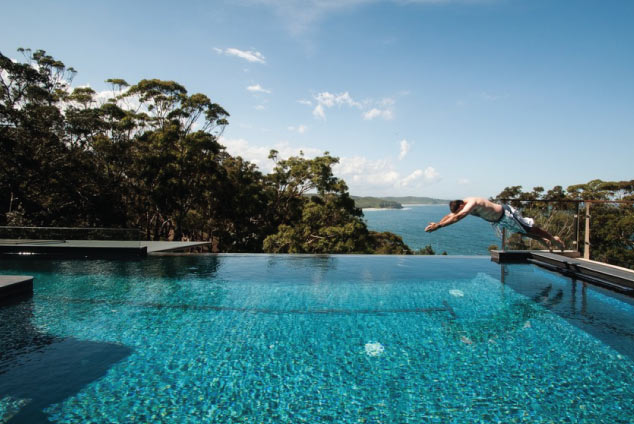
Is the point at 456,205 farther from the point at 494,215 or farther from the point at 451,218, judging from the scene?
the point at 494,215

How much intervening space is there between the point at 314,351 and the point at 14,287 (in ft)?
14.7

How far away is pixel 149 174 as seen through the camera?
55.3 ft

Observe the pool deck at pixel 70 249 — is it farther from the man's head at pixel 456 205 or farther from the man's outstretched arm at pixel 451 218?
the man's head at pixel 456 205

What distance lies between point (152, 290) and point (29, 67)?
1573cm

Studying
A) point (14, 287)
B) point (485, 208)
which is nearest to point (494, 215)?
point (485, 208)

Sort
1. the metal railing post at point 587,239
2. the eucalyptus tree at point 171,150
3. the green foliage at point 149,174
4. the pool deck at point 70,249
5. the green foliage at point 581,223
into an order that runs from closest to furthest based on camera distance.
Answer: the green foliage at point 581,223, the metal railing post at point 587,239, the pool deck at point 70,249, the green foliage at point 149,174, the eucalyptus tree at point 171,150

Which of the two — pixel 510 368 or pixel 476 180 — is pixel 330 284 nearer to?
pixel 510 368

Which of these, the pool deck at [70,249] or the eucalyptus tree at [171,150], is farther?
the eucalyptus tree at [171,150]

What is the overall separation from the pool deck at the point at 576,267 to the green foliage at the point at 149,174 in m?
8.85

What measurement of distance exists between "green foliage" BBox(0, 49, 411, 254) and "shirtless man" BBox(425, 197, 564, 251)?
1007 cm

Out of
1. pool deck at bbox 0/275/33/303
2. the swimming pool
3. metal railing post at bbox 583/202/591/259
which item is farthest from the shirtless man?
pool deck at bbox 0/275/33/303

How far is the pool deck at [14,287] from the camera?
15.4 ft

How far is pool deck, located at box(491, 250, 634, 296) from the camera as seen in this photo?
5352 millimetres

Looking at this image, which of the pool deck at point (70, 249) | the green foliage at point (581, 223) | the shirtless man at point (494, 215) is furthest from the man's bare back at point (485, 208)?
the pool deck at point (70, 249)
